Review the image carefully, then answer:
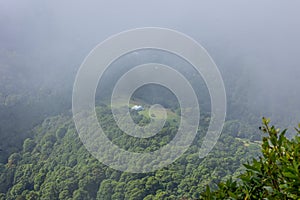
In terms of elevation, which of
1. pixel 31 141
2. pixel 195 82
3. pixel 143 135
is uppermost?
pixel 195 82

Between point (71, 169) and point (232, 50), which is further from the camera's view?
point (232, 50)

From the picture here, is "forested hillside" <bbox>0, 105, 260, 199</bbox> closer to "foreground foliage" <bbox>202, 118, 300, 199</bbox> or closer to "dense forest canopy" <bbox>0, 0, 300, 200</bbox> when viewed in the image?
"dense forest canopy" <bbox>0, 0, 300, 200</bbox>

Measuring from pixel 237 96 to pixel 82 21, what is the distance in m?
50.3

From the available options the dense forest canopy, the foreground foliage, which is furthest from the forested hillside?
the foreground foliage

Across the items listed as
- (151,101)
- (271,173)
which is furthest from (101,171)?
(271,173)

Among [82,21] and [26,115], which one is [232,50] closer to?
[82,21]

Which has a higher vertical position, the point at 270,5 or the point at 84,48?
the point at 270,5

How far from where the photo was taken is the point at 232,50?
78812 mm

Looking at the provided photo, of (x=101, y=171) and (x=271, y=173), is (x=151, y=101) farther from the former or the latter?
(x=271, y=173)

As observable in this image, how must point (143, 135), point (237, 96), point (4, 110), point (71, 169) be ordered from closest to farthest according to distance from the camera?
point (143, 135) < point (71, 169) < point (4, 110) < point (237, 96)

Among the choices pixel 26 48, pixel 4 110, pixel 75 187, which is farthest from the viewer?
pixel 26 48

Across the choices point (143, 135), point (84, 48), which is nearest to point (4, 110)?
point (143, 135)

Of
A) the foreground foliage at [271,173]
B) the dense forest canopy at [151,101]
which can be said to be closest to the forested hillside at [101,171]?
the dense forest canopy at [151,101]

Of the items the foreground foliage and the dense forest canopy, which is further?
the dense forest canopy
